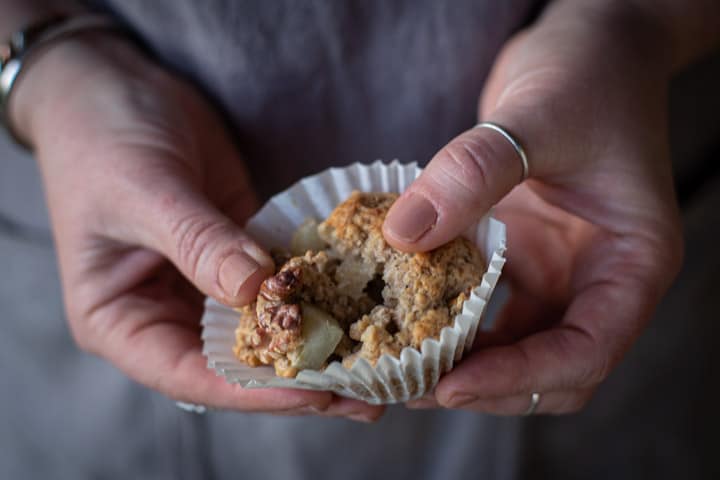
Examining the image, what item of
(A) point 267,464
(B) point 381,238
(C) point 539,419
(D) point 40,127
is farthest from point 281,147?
(C) point 539,419

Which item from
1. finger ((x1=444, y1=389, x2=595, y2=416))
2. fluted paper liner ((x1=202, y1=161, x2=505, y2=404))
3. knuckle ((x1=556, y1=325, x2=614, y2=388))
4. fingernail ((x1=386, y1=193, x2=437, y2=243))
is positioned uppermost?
fingernail ((x1=386, y1=193, x2=437, y2=243))

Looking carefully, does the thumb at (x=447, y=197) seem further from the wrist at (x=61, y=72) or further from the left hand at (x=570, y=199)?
the wrist at (x=61, y=72)

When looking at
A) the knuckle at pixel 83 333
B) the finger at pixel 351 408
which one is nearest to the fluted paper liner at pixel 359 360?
the finger at pixel 351 408

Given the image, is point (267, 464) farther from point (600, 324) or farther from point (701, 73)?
point (701, 73)

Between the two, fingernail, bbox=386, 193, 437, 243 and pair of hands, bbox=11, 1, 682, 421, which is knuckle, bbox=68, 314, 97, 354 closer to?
pair of hands, bbox=11, 1, 682, 421

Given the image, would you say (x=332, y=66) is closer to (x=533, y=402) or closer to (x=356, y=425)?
(x=533, y=402)

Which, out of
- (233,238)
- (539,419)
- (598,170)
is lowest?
(539,419)

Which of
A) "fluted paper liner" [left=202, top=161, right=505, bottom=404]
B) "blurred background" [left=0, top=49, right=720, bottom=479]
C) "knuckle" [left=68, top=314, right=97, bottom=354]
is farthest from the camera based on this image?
"blurred background" [left=0, top=49, right=720, bottom=479]

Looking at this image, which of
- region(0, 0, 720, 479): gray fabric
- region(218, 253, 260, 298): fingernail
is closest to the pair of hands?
region(218, 253, 260, 298): fingernail
